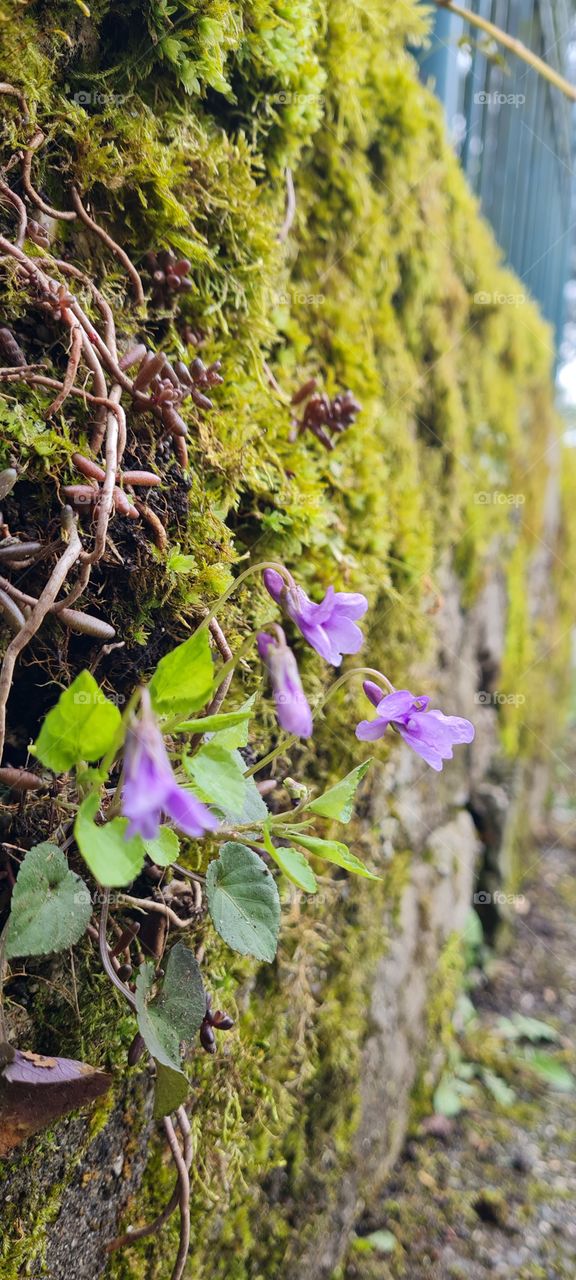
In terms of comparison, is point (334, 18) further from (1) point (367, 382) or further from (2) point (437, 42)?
(2) point (437, 42)

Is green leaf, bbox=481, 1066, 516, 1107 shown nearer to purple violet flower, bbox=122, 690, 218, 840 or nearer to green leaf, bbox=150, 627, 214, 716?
green leaf, bbox=150, 627, 214, 716

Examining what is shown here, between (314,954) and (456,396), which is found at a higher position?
(456,396)

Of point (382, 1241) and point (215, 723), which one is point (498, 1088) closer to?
point (382, 1241)

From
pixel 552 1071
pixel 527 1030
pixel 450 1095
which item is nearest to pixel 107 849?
pixel 450 1095

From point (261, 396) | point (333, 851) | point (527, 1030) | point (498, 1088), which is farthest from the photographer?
point (527, 1030)

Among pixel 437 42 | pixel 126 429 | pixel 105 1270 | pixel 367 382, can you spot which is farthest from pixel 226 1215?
pixel 437 42

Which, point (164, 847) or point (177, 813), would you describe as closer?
point (177, 813)

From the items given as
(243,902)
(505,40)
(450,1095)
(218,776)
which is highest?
(505,40)
